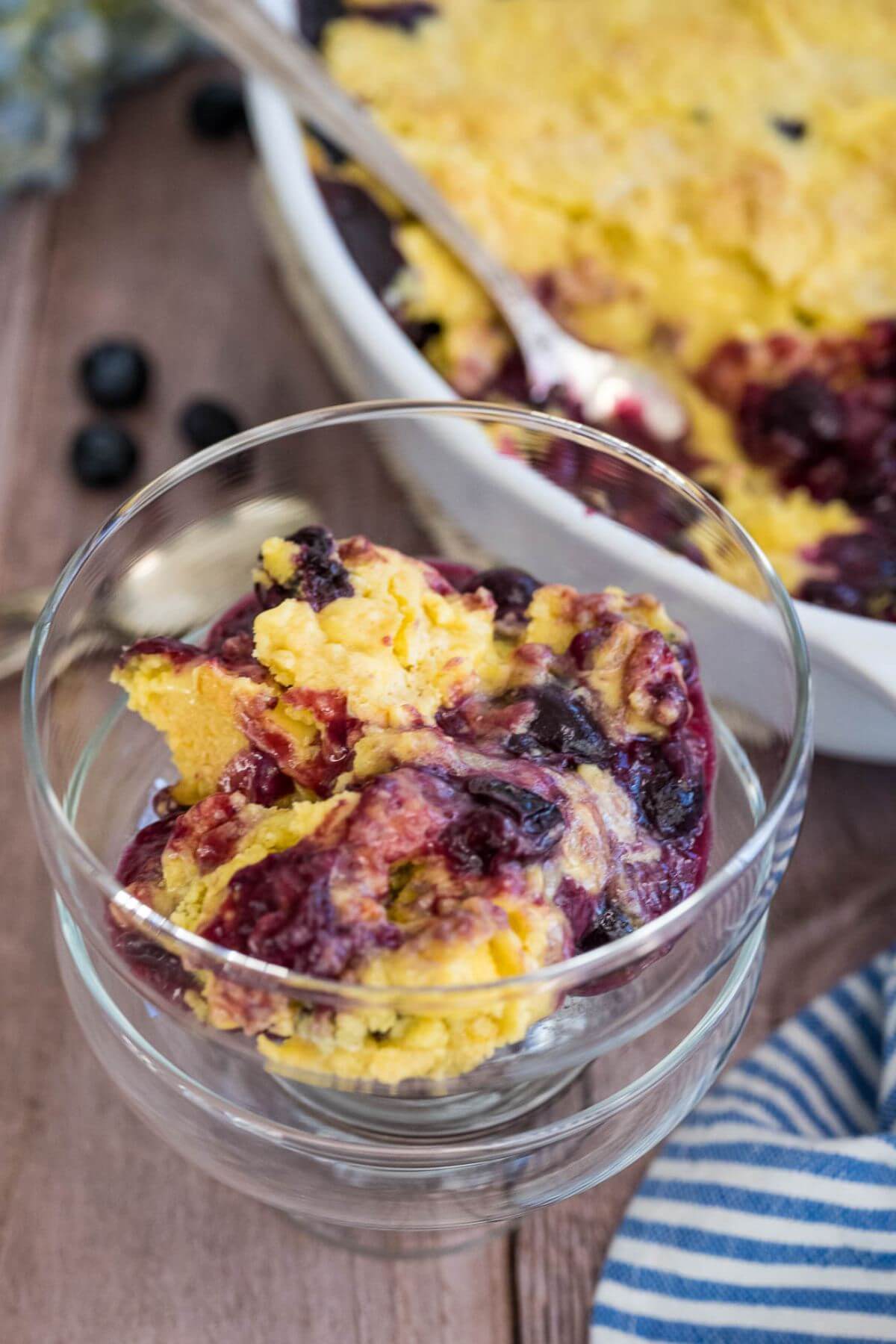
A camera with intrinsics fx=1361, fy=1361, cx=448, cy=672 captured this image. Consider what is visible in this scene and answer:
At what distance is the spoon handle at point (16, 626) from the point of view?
5.25 feet

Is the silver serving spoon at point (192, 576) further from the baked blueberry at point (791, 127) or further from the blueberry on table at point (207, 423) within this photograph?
the baked blueberry at point (791, 127)

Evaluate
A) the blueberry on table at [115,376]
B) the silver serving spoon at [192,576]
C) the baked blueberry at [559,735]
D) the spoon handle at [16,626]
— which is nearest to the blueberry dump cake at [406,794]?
the baked blueberry at [559,735]

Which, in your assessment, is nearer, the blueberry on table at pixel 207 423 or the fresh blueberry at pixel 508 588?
the fresh blueberry at pixel 508 588

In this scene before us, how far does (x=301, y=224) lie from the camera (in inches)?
66.1

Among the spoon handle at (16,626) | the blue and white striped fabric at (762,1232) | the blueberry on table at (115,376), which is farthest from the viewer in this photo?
the blueberry on table at (115,376)

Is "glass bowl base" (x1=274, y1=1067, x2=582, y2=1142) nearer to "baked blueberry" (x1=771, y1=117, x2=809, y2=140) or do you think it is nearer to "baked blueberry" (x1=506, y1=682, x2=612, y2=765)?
"baked blueberry" (x1=506, y1=682, x2=612, y2=765)

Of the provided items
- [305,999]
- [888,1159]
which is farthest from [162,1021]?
[888,1159]

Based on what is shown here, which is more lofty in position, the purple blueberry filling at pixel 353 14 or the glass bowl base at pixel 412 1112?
the purple blueberry filling at pixel 353 14

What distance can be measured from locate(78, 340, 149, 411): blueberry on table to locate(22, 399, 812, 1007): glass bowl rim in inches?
28.5

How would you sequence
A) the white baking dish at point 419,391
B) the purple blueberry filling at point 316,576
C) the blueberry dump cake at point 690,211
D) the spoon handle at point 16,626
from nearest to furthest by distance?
1. the purple blueberry filling at point 316,576
2. the white baking dish at point 419,391
3. the spoon handle at point 16,626
4. the blueberry dump cake at point 690,211

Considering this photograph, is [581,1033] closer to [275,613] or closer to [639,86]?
[275,613]

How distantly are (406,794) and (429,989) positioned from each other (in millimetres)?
138

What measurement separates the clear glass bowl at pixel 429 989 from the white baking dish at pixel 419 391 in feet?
0.07

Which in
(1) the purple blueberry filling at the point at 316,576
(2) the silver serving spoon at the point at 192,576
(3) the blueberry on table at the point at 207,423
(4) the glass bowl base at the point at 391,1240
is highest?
(1) the purple blueberry filling at the point at 316,576
